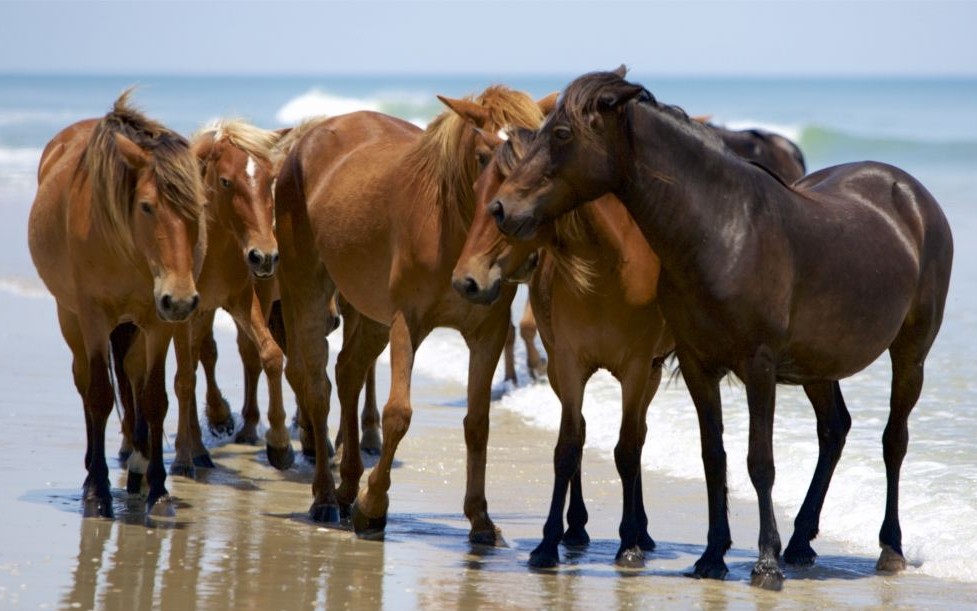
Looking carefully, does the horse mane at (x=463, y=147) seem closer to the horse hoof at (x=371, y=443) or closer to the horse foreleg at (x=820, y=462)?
the horse foreleg at (x=820, y=462)

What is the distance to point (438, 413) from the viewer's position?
10.2 meters

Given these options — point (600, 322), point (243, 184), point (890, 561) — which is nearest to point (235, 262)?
point (243, 184)

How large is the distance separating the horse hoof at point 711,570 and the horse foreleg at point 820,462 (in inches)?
24.5

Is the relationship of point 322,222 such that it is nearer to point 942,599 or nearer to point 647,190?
point 647,190

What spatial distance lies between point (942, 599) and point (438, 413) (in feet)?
A: 16.0

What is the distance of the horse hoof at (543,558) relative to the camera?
6.10 meters

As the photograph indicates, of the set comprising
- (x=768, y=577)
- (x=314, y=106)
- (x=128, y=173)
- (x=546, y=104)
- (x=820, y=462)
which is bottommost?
(x=768, y=577)

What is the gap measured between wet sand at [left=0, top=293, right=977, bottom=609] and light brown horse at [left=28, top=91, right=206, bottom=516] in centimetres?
39

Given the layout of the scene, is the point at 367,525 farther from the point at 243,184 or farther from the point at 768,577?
the point at 243,184

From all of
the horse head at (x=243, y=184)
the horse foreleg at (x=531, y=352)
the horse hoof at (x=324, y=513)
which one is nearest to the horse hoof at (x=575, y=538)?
the horse hoof at (x=324, y=513)

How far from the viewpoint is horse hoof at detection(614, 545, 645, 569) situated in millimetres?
6211

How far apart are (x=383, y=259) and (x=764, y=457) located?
79.0 inches

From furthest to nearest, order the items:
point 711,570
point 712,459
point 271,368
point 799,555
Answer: point 271,368, point 799,555, point 712,459, point 711,570

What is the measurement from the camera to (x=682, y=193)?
5770mm
